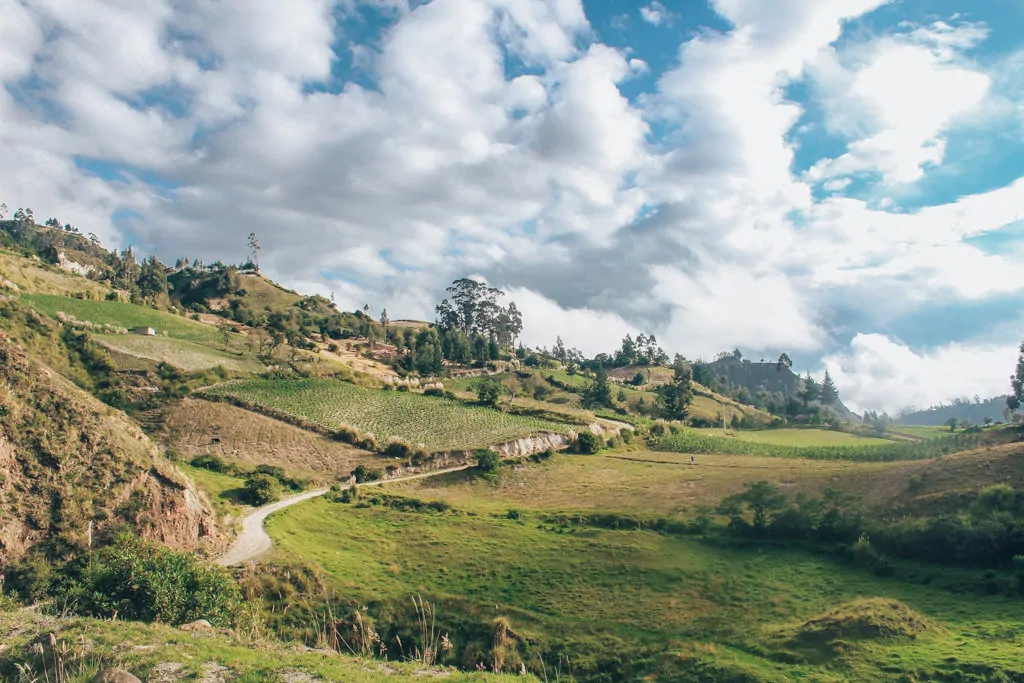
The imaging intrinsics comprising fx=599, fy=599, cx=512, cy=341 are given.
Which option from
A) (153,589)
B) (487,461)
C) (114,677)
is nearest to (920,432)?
(487,461)

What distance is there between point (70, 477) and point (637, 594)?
26667 millimetres

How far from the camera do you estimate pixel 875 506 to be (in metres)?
36.3

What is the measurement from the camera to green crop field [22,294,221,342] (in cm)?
8338

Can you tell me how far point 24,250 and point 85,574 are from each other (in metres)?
148

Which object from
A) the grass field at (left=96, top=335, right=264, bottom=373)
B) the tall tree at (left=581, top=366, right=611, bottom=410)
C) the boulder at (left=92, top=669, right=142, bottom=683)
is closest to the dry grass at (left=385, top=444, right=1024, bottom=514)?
the boulder at (left=92, top=669, right=142, bottom=683)

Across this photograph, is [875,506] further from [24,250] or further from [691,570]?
[24,250]

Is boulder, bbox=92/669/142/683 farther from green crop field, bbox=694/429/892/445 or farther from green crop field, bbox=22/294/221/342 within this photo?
green crop field, bbox=694/429/892/445

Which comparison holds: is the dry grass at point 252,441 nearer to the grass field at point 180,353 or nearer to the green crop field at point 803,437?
the grass field at point 180,353

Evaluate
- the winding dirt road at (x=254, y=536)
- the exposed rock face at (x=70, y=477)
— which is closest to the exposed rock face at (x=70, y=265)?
the winding dirt road at (x=254, y=536)

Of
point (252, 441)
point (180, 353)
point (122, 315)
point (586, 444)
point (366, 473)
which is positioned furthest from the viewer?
point (122, 315)

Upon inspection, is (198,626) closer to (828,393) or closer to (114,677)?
(114,677)

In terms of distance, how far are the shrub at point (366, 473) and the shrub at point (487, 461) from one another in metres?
8.77

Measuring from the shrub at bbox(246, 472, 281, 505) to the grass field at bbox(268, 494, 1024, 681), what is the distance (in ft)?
9.07

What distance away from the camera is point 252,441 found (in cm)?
5384
